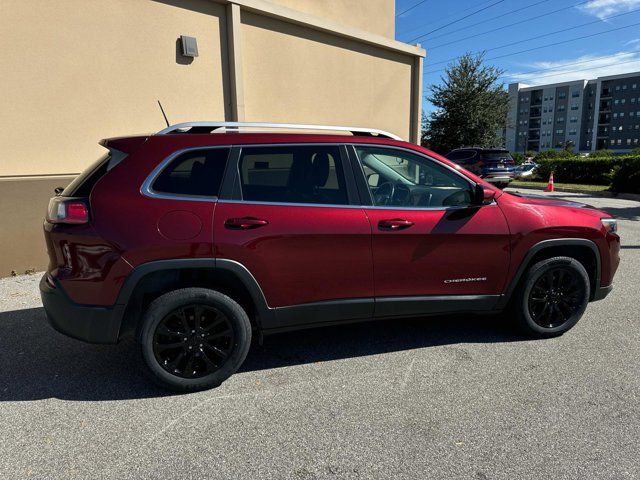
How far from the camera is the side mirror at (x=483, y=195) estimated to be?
3461mm

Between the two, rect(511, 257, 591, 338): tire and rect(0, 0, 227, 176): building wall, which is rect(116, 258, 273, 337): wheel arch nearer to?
rect(511, 257, 591, 338): tire

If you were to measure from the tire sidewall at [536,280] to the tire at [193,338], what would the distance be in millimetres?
2281

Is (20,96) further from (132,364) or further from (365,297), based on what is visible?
(365,297)

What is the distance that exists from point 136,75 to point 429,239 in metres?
5.43

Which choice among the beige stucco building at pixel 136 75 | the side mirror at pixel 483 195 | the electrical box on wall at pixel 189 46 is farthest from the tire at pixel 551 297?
the electrical box on wall at pixel 189 46

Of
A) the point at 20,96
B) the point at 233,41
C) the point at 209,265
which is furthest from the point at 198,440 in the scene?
the point at 233,41

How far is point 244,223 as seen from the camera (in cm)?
302

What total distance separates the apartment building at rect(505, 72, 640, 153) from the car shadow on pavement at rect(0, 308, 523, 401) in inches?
3759

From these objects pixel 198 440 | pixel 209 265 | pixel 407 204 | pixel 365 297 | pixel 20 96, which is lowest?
pixel 198 440

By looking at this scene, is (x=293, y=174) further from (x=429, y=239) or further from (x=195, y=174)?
(x=429, y=239)

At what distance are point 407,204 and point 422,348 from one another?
1229 mm

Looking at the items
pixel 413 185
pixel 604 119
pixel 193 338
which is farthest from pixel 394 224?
pixel 604 119

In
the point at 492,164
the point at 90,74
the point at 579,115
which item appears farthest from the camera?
the point at 579,115

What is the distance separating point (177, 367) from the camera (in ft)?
10.2
